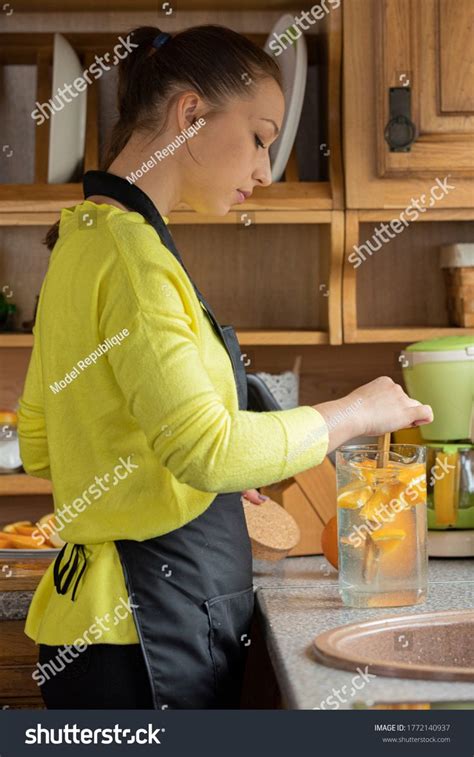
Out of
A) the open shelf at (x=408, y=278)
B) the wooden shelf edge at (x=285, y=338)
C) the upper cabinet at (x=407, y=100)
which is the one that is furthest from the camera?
the open shelf at (x=408, y=278)

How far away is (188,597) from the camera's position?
1210mm

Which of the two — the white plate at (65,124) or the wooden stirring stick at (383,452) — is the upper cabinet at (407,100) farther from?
the wooden stirring stick at (383,452)

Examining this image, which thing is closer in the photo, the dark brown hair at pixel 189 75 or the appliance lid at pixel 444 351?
the dark brown hair at pixel 189 75

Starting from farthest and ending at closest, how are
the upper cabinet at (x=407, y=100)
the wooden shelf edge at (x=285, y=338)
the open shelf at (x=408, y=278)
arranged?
1. the open shelf at (x=408, y=278)
2. the wooden shelf edge at (x=285, y=338)
3. the upper cabinet at (x=407, y=100)

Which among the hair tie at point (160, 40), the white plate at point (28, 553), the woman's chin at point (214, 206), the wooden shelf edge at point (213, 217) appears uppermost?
the hair tie at point (160, 40)

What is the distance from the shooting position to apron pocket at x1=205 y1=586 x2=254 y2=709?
4.01ft

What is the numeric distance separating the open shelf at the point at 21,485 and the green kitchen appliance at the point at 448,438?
2.65 ft

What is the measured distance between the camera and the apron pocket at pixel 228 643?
1.22m

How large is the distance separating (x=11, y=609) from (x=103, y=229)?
728mm

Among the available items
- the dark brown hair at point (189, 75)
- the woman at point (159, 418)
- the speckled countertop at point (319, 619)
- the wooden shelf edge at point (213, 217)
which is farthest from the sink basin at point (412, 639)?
the wooden shelf edge at point (213, 217)

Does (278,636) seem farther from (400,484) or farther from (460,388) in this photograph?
(460,388)

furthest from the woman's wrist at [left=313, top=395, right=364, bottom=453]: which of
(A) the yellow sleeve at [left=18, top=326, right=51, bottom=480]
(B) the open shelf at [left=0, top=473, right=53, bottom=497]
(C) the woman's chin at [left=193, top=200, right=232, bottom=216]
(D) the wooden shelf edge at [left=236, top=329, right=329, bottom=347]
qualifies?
(B) the open shelf at [left=0, top=473, right=53, bottom=497]

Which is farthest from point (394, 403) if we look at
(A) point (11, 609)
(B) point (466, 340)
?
(A) point (11, 609)
